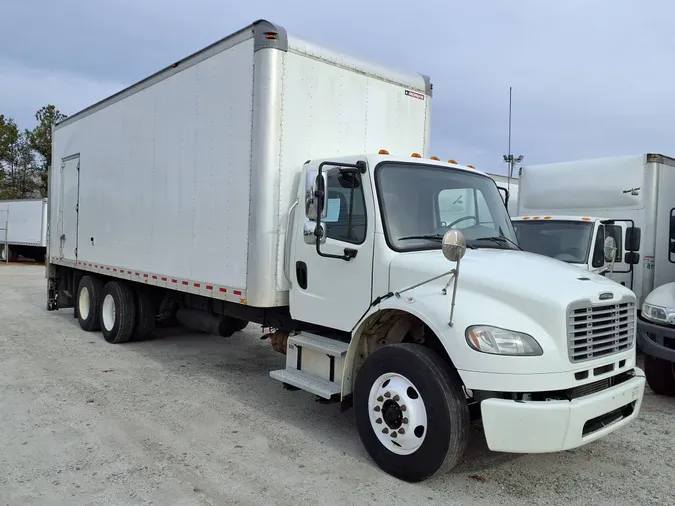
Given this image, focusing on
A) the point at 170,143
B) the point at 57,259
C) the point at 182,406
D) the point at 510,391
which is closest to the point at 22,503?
the point at 182,406

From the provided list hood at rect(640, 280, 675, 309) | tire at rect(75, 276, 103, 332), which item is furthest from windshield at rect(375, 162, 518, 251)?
tire at rect(75, 276, 103, 332)

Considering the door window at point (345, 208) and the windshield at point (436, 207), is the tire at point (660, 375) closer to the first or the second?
the windshield at point (436, 207)

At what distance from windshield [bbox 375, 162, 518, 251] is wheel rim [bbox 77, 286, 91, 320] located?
707 cm

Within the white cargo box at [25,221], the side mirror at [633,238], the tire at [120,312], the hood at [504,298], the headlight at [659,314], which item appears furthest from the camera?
the white cargo box at [25,221]

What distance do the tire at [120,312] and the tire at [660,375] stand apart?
7119 mm

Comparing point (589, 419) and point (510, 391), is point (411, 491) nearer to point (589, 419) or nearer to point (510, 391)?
point (510, 391)

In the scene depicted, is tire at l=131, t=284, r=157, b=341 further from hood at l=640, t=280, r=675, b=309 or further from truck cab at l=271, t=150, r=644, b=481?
hood at l=640, t=280, r=675, b=309

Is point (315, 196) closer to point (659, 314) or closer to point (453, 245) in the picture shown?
point (453, 245)

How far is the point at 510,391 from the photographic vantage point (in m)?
3.60

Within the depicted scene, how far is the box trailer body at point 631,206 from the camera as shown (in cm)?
845

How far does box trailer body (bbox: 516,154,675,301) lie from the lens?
8453mm

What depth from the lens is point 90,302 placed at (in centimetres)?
971

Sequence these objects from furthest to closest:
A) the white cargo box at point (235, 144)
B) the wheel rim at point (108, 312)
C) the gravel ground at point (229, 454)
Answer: the wheel rim at point (108, 312), the white cargo box at point (235, 144), the gravel ground at point (229, 454)

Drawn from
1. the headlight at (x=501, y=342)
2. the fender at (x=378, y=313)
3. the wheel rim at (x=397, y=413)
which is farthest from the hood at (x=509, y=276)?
the wheel rim at (x=397, y=413)
